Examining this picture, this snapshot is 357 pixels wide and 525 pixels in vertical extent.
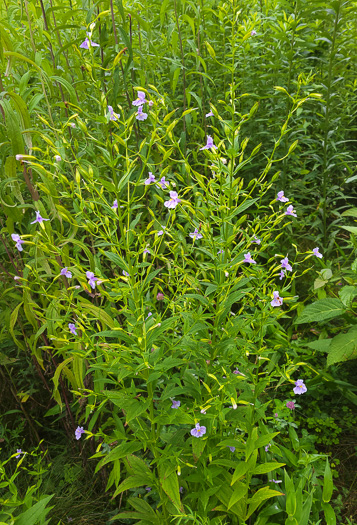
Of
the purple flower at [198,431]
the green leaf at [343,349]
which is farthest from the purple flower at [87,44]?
the green leaf at [343,349]

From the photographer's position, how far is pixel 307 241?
2949 mm

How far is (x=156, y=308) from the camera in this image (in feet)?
A: 7.09

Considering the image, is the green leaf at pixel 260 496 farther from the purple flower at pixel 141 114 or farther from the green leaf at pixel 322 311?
the purple flower at pixel 141 114

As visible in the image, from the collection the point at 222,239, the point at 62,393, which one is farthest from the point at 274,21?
the point at 62,393

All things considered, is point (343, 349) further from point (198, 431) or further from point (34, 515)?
point (34, 515)

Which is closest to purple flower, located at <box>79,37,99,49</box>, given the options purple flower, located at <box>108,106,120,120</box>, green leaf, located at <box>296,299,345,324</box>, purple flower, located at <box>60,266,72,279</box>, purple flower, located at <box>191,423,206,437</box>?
purple flower, located at <box>108,106,120,120</box>

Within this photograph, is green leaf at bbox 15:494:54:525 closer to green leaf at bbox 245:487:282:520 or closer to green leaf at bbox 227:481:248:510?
green leaf at bbox 227:481:248:510

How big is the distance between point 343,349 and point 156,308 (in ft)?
3.04

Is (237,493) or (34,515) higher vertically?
(34,515)

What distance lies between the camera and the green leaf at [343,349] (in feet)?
6.17

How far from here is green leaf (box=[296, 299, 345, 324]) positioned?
2.00 meters

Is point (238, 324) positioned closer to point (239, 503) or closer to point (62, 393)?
point (239, 503)

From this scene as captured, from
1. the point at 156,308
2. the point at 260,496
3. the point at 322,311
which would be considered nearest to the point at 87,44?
the point at 156,308

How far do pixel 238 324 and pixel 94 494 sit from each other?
125cm
